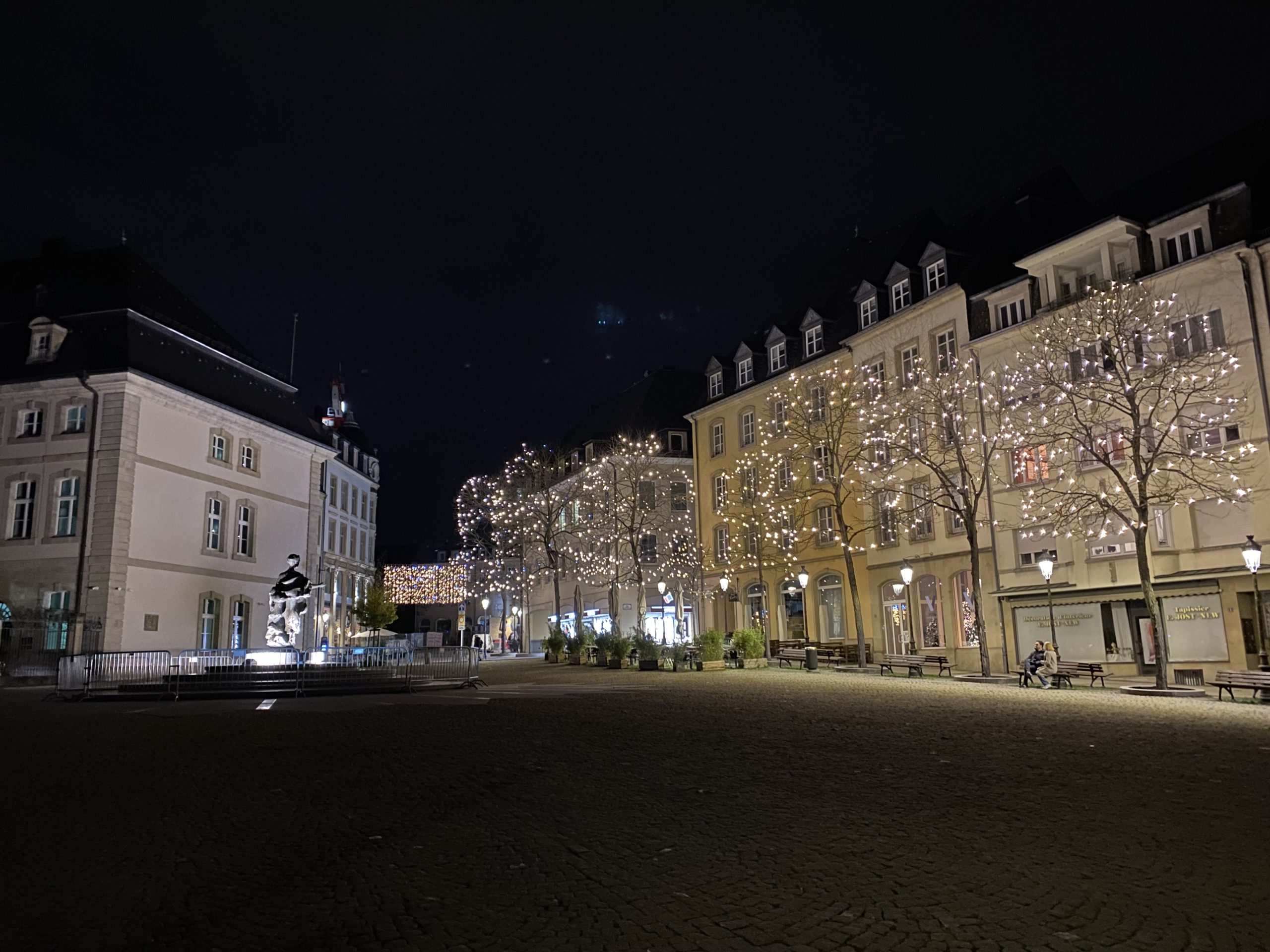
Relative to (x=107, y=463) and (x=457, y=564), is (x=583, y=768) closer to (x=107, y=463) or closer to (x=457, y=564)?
(x=107, y=463)

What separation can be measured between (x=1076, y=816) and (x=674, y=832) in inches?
136

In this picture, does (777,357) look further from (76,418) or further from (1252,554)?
(76,418)

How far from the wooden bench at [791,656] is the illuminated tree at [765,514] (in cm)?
355

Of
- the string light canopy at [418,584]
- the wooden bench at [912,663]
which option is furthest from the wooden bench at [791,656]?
the string light canopy at [418,584]

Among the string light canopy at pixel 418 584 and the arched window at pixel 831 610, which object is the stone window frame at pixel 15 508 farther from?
the string light canopy at pixel 418 584

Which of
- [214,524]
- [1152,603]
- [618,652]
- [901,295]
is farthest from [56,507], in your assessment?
[1152,603]

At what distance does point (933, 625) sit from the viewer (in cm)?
3622

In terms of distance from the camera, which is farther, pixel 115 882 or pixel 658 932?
pixel 115 882

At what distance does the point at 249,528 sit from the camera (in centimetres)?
4222

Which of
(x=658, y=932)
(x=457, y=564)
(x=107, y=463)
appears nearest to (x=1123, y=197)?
(x=658, y=932)

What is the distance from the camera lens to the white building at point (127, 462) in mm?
34438

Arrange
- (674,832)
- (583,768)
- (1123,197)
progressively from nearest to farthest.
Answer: (674,832) → (583,768) → (1123,197)

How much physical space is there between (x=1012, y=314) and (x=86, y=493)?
116 feet

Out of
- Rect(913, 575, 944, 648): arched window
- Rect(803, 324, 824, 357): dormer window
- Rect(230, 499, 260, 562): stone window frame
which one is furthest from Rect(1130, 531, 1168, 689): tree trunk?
Rect(230, 499, 260, 562): stone window frame
